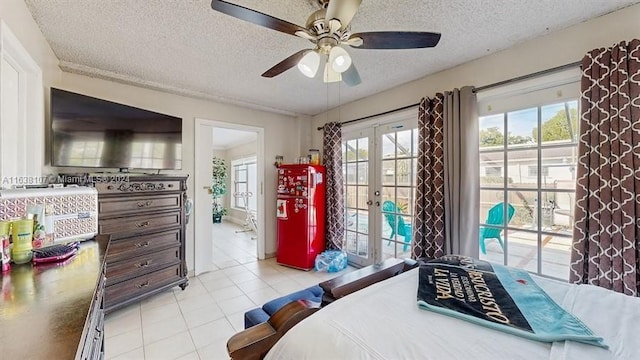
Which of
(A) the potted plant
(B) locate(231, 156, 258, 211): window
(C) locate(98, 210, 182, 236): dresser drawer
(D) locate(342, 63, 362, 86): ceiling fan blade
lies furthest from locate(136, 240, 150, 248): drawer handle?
(A) the potted plant

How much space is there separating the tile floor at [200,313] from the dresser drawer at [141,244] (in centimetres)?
53

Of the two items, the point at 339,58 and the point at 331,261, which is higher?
the point at 339,58

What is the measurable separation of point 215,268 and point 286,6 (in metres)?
3.25

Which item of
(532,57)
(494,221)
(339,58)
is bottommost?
(494,221)

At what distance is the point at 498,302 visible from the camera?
3.34ft

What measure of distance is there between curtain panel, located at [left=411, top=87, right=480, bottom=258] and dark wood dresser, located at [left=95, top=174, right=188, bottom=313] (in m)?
2.53

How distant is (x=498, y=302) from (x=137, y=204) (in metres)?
2.84

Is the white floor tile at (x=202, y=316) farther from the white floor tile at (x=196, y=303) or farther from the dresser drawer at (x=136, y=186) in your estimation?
the dresser drawer at (x=136, y=186)

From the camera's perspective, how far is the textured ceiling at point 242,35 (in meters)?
1.68

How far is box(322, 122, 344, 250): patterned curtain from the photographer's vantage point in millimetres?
3713

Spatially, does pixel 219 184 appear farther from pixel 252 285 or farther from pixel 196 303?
pixel 196 303

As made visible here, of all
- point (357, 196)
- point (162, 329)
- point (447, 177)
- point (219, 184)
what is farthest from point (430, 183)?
point (219, 184)

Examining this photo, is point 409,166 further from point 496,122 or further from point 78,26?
point 78,26

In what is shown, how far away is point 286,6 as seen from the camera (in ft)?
5.43
